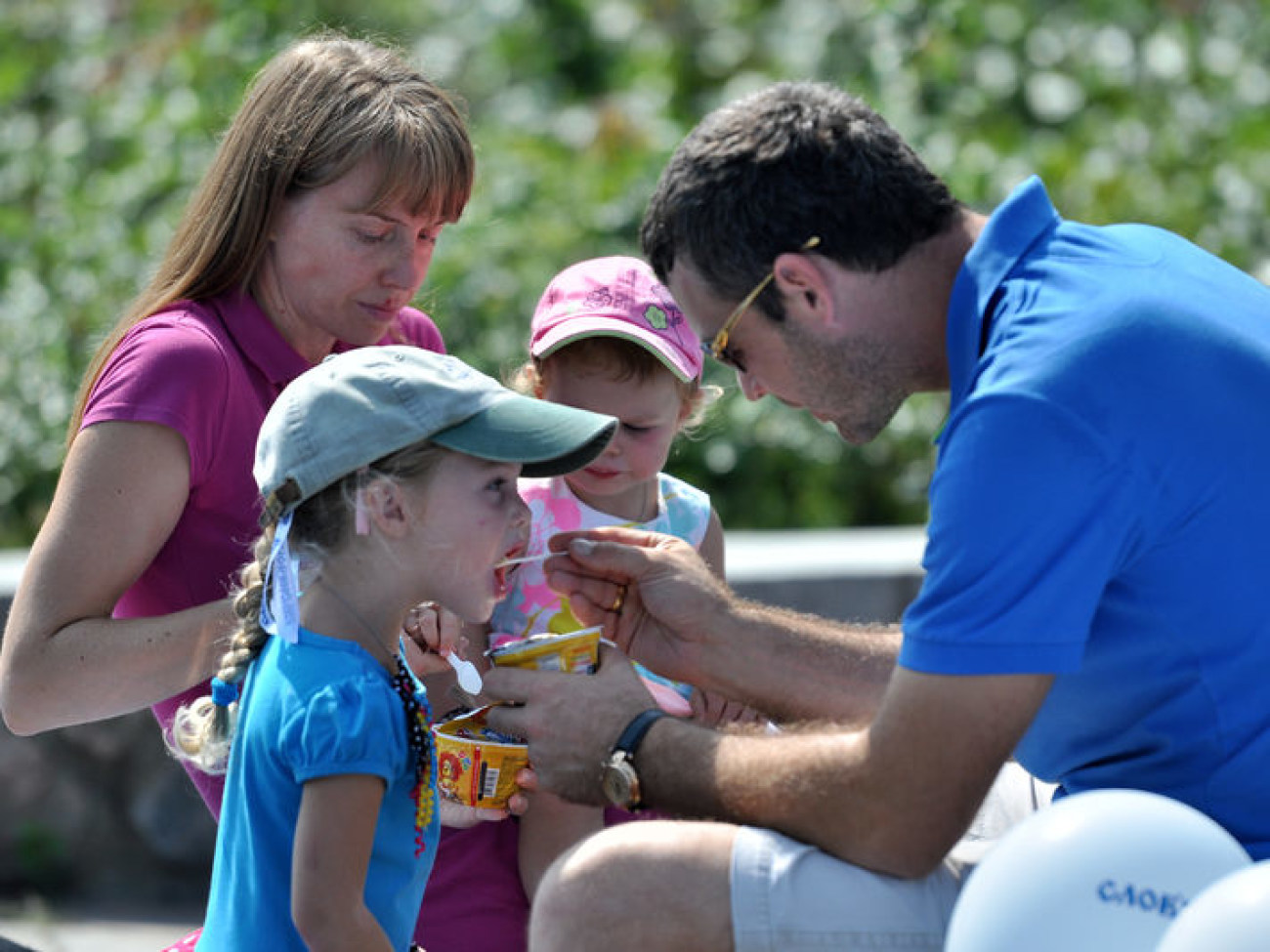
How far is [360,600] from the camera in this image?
8.34 feet

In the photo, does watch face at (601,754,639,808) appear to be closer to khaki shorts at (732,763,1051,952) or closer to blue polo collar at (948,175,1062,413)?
khaki shorts at (732,763,1051,952)

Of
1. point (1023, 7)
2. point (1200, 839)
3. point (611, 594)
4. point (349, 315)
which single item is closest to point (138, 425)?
point (349, 315)

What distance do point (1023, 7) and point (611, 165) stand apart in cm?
199

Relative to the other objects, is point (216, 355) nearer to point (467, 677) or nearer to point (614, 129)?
point (467, 677)

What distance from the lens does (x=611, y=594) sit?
316 centimetres

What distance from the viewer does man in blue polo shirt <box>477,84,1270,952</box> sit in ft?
7.53

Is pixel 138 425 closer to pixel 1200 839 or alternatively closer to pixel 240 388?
pixel 240 388

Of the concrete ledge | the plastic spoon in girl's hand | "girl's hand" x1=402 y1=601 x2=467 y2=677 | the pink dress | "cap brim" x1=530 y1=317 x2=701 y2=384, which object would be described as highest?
"cap brim" x1=530 y1=317 x2=701 y2=384

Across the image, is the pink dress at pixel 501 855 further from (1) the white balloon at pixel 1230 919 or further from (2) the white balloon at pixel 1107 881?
(1) the white balloon at pixel 1230 919

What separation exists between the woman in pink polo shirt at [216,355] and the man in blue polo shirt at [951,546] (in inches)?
20.6

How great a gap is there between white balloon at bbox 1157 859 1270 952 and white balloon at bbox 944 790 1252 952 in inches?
3.5

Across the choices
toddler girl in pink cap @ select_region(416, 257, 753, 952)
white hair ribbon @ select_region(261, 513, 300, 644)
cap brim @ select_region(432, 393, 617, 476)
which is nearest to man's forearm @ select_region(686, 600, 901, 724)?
toddler girl in pink cap @ select_region(416, 257, 753, 952)

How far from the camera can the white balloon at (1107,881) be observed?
2.10 m

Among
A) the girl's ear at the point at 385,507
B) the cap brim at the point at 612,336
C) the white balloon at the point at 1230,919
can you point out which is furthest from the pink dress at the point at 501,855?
the white balloon at the point at 1230,919
